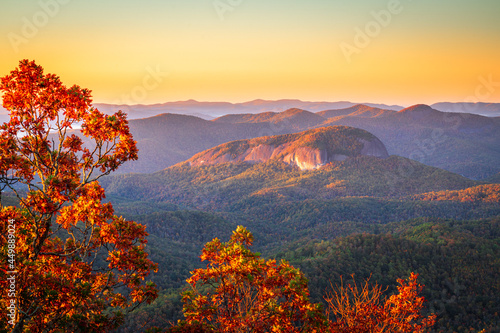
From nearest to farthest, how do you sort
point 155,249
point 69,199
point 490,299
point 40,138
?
point 69,199
point 40,138
point 490,299
point 155,249

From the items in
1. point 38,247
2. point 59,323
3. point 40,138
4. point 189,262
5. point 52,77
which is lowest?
point 189,262

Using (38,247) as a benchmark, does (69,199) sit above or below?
above

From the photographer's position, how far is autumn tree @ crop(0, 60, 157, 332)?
33.1 feet

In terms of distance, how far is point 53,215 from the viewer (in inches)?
438

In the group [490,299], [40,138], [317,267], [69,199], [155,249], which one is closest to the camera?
[69,199]

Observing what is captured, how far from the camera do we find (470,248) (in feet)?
206

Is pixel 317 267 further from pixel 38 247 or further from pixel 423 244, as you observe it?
pixel 38 247

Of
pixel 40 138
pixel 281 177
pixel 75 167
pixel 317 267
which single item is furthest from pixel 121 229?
pixel 281 177

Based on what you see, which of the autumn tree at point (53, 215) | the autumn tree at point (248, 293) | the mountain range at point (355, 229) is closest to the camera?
the autumn tree at point (53, 215)

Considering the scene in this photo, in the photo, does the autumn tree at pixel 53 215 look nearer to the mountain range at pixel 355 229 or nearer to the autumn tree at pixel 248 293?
the autumn tree at pixel 248 293

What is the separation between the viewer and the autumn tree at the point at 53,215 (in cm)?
1010

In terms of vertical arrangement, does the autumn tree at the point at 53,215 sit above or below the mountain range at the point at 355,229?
above

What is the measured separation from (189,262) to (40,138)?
235 feet

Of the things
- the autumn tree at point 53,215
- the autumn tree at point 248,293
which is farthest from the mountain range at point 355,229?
the autumn tree at point 53,215
